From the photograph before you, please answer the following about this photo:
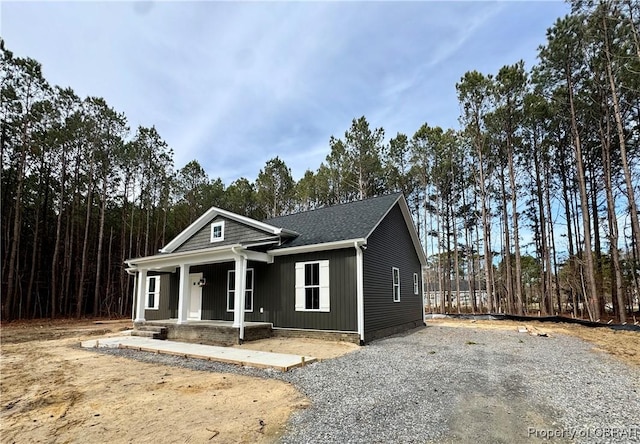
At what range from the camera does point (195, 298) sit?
41.0 feet

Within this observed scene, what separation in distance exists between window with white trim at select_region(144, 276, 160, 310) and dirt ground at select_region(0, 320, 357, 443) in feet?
22.4

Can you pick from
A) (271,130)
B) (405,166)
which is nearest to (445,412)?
(271,130)

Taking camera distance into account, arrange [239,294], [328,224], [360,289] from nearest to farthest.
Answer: [360,289] → [239,294] → [328,224]

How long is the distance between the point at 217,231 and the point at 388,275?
252 inches

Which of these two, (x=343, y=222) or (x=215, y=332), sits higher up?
(x=343, y=222)

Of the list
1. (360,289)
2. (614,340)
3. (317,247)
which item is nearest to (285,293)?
(317,247)

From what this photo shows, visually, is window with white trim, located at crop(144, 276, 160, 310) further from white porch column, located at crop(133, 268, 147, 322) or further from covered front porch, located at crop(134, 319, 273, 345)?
covered front porch, located at crop(134, 319, 273, 345)

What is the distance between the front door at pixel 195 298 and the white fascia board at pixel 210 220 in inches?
66.7

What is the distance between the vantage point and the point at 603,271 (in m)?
19.1

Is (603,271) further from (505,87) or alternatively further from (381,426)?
(381,426)

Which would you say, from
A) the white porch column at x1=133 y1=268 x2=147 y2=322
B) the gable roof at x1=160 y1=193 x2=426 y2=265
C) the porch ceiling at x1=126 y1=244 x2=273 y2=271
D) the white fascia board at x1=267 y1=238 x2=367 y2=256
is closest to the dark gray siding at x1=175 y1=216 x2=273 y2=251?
the gable roof at x1=160 y1=193 x2=426 y2=265

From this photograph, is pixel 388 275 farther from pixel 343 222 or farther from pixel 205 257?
pixel 205 257

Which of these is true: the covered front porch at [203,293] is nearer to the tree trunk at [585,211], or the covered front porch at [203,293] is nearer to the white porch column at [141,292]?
the white porch column at [141,292]

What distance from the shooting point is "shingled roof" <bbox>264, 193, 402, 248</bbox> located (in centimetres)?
991
